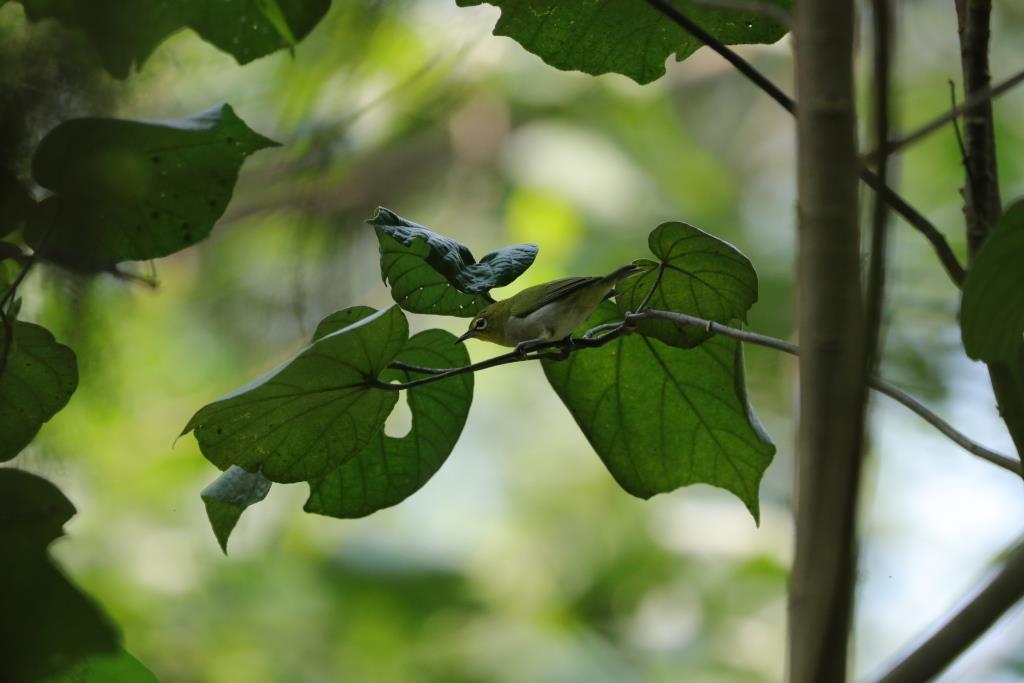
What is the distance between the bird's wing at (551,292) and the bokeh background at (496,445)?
52.8 inches

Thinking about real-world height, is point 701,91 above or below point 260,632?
above

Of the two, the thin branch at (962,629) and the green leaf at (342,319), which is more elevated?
the thin branch at (962,629)

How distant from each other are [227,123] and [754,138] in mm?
3611

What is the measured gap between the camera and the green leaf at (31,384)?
0.65 metres

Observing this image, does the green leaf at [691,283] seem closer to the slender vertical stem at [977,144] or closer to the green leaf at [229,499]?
the slender vertical stem at [977,144]

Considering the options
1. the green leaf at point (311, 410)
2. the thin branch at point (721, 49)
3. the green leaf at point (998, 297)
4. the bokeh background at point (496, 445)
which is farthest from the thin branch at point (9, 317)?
the bokeh background at point (496, 445)

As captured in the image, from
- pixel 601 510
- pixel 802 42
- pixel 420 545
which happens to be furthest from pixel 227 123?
pixel 601 510

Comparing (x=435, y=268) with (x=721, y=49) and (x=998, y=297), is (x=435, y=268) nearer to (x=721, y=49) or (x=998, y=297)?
(x=721, y=49)

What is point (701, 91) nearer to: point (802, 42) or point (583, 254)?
point (583, 254)

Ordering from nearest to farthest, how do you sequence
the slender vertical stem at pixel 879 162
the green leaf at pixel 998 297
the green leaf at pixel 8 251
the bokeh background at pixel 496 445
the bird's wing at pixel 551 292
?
1. the slender vertical stem at pixel 879 162
2. the green leaf at pixel 998 297
3. the green leaf at pixel 8 251
4. the bird's wing at pixel 551 292
5. the bokeh background at pixel 496 445

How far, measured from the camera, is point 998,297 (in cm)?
53

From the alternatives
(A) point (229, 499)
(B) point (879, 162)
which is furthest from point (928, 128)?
(A) point (229, 499)

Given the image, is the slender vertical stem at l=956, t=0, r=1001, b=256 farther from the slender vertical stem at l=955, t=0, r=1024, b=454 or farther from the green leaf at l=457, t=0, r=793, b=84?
the green leaf at l=457, t=0, r=793, b=84

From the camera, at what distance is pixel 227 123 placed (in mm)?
651
